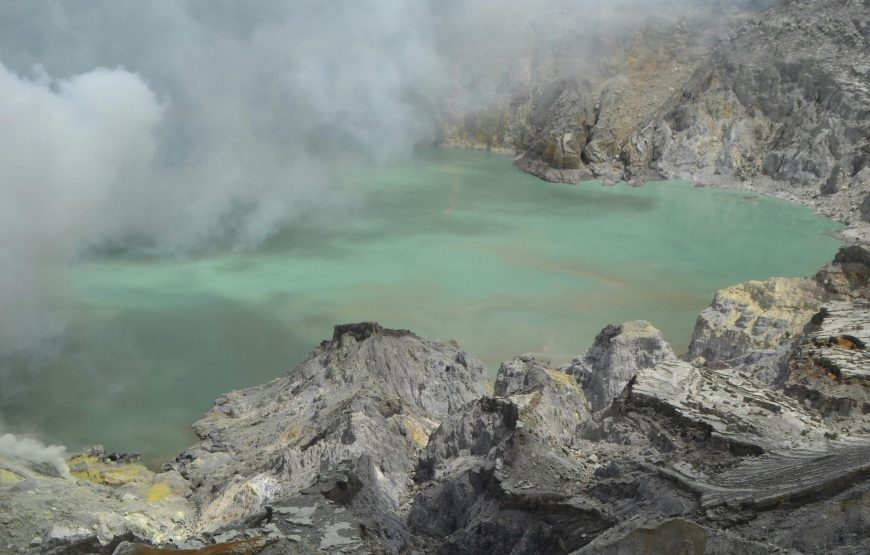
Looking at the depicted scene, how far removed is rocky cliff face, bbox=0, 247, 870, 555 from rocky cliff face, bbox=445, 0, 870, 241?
27940 mm

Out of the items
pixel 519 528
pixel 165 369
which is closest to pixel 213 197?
pixel 165 369

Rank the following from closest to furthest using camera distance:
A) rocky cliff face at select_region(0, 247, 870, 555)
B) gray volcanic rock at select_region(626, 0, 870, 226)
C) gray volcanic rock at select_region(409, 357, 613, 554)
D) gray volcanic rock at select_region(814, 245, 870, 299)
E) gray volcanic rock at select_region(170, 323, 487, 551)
Result: rocky cliff face at select_region(0, 247, 870, 555) < gray volcanic rock at select_region(409, 357, 613, 554) < gray volcanic rock at select_region(170, 323, 487, 551) < gray volcanic rock at select_region(814, 245, 870, 299) < gray volcanic rock at select_region(626, 0, 870, 226)

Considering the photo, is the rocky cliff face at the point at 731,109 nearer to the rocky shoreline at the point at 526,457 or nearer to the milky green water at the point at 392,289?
the milky green water at the point at 392,289

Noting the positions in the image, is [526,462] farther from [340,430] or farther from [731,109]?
[731,109]

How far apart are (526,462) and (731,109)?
44114mm

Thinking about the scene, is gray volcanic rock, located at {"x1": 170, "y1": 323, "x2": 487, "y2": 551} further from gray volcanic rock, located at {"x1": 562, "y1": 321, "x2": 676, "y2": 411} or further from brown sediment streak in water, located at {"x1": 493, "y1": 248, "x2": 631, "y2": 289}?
brown sediment streak in water, located at {"x1": 493, "y1": 248, "x2": 631, "y2": 289}

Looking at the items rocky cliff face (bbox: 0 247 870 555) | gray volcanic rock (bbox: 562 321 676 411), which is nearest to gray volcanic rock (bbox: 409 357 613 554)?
rocky cliff face (bbox: 0 247 870 555)

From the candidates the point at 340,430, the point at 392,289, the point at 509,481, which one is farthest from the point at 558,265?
the point at 509,481

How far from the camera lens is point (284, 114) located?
53750 millimetres

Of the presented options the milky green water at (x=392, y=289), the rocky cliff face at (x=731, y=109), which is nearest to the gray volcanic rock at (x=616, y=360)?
the milky green water at (x=392, y=289)

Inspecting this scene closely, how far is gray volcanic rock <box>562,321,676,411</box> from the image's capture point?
53.1 ft

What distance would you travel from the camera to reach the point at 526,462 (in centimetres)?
1063

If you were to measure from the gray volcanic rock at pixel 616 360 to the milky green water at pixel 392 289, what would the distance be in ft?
14.1

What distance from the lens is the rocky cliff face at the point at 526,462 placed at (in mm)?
8461
